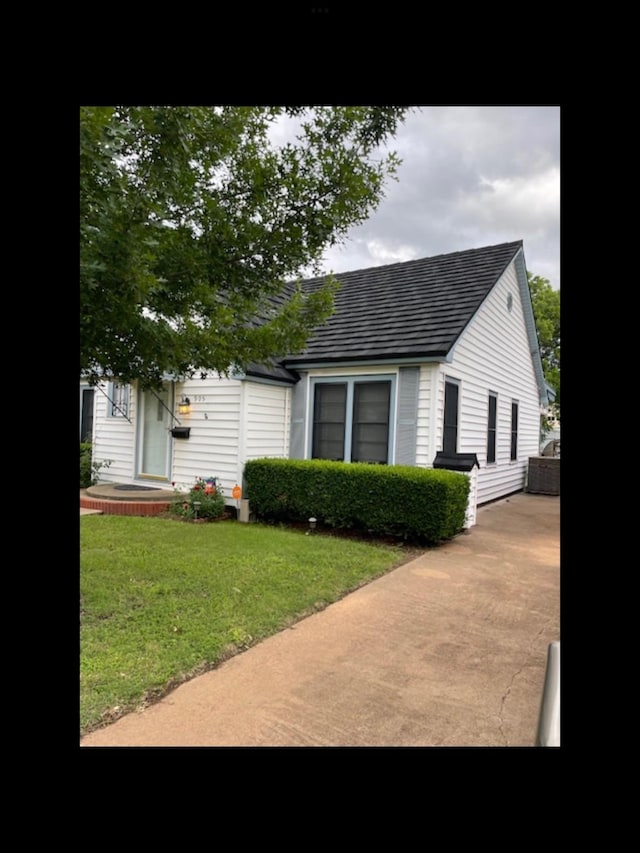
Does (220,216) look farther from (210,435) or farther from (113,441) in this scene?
(113,441)

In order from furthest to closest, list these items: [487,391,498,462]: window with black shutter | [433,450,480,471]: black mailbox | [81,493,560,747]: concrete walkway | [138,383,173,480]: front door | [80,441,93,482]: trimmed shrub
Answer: [487,391,498,462]: window with black shutter, [80,441,93,482]: trimmed shrub, [138,383,173,480]: front door, [433,450,480,471]: black mailbox, [81,493,560,747]: concrete walkway

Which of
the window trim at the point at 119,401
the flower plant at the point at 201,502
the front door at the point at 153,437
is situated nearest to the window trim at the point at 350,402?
the flower plant at the point at 201,502

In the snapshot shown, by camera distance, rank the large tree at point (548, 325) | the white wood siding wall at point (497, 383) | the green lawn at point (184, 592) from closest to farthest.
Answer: the green lawn at point (184, 592)
the white wood siding wall at point (497, 383)
the large tree at point (548, 325)

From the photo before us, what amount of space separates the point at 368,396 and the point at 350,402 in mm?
347

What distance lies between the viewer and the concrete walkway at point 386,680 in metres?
2.36

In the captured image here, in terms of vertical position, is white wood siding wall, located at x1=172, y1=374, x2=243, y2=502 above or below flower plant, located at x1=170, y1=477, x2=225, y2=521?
above

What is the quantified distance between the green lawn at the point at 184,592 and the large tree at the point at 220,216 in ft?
6.04

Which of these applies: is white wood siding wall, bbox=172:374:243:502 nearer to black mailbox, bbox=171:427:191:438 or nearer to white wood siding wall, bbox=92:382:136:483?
black mailbox, bbox=171:427:191:438

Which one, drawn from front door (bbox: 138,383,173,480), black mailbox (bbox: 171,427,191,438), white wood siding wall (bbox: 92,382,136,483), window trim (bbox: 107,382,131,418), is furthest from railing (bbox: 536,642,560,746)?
window trim (bbox: 107,382,131,418)

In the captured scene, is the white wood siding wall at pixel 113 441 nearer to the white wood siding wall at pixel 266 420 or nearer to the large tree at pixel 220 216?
the white wood siding wall at pixel 266 420

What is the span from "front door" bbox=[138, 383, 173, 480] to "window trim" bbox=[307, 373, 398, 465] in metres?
2.76

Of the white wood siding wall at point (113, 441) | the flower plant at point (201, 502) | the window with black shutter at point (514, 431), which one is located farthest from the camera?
the window with black shutter at point (514, 431)

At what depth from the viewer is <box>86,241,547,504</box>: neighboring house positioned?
25.8 feet
